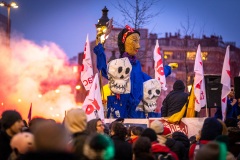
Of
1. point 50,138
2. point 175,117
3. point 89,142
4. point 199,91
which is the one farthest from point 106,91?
point 50,138

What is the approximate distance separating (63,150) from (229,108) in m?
11.7

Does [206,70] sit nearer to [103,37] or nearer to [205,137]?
[103,37]

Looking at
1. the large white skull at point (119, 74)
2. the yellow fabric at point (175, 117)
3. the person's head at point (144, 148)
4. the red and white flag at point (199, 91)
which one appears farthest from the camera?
the large white skull at point (119, 74)

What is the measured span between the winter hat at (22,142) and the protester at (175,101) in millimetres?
9021

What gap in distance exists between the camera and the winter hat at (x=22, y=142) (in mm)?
8203

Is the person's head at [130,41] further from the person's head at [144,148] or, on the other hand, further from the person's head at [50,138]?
the person's head at [50,138]

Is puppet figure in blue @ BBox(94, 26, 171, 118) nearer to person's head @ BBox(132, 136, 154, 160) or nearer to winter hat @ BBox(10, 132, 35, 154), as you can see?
person's head @ BBox(132, 136, 154, 160)

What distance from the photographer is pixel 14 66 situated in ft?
144

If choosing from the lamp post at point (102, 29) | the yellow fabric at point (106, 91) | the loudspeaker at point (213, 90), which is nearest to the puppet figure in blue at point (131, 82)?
the lamp post at point (102, 29)

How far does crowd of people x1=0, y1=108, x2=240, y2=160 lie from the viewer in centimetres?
633

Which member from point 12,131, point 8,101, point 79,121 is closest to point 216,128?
point 79,121

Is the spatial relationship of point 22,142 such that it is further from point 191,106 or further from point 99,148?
point 191,106

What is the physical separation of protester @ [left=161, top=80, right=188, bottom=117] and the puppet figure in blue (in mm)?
983

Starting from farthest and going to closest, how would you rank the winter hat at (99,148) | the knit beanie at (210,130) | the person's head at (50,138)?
the knit beanie at (210,130) < the winter hat at (99,148) < the person's head at (50,138)
